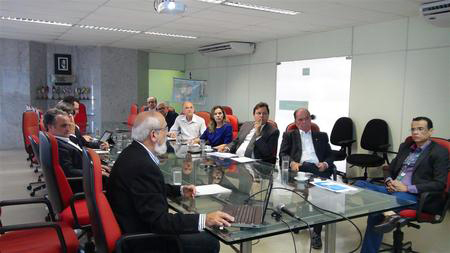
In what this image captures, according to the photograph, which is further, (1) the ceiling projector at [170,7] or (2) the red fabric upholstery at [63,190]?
(1) the ceiling projector at [170,7]

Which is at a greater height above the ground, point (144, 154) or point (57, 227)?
point (144, 154)

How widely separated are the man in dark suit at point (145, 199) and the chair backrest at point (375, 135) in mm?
4482

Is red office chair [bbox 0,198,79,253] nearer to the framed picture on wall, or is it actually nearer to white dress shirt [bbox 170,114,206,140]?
white dress shirt [bbox 170,114,206,140]

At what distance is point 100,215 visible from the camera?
70.6 inches

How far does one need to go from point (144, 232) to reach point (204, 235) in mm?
441

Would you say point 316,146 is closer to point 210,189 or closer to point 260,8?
→ point 210,189

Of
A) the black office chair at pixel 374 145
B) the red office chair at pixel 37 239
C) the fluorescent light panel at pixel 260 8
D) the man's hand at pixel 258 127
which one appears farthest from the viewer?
the black office chair at pixel 374 145

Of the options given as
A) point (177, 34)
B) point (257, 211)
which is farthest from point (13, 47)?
point (257, 211)

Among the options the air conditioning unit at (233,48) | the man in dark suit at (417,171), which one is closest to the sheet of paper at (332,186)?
the man in dark suit at (417,171)

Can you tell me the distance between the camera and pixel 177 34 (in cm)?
749

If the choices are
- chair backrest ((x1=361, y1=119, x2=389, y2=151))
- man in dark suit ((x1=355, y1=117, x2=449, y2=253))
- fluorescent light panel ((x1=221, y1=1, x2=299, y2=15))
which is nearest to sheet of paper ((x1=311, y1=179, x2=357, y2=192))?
man in dark suit ((x1=355, y1=117, x2=449, y2=253))

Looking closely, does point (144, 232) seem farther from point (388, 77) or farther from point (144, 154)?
point (388, 77)

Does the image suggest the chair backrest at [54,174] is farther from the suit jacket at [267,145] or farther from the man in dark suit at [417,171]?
the man in dark suit at [417,171]

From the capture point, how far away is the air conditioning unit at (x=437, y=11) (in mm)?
4322
